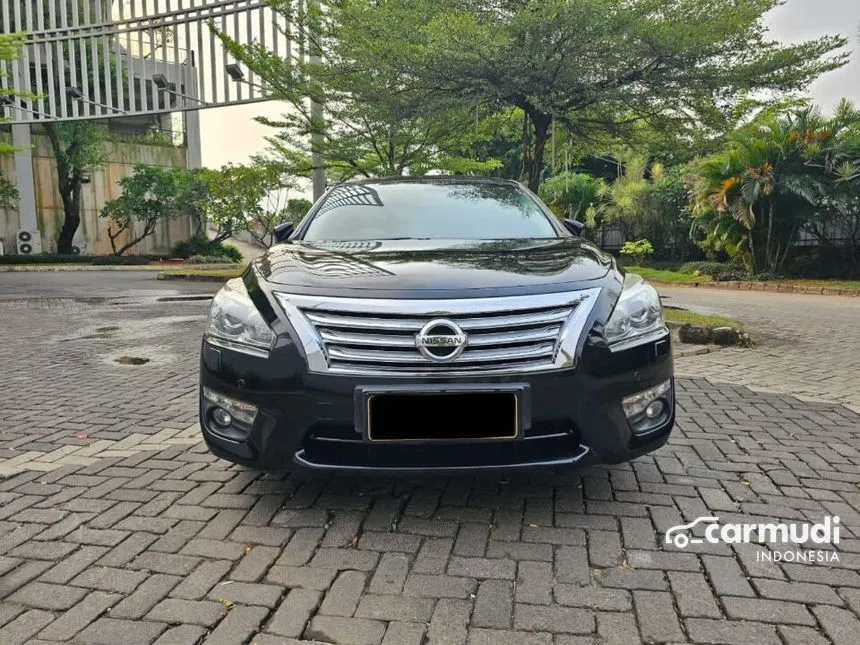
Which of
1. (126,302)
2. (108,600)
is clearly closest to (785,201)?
(126,302)

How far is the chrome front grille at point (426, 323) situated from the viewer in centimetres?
248

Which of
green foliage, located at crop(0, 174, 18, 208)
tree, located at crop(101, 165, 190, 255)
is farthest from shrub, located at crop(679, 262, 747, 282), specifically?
green foliage, located at crop(0, 174, 18, 208)

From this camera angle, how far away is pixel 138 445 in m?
3.82

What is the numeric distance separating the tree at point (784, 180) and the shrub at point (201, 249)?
22060mm

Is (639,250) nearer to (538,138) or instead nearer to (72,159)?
(538,138)

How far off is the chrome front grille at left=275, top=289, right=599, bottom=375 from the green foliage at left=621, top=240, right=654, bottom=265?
71.6 feet

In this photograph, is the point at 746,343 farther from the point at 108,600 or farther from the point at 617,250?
the point at 617,250

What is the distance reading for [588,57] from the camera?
28.6 feet

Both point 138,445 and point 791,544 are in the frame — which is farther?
point 138,445

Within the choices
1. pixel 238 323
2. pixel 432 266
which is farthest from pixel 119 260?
pixel 432 266

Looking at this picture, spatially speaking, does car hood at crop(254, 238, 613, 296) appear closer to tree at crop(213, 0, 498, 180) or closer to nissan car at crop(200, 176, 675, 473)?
nissan car at crop(200, 176, 675, 473)

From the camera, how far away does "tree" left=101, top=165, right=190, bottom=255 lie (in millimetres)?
28984

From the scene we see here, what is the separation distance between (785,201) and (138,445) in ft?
55.4

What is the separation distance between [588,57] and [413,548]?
7815 millimetres
